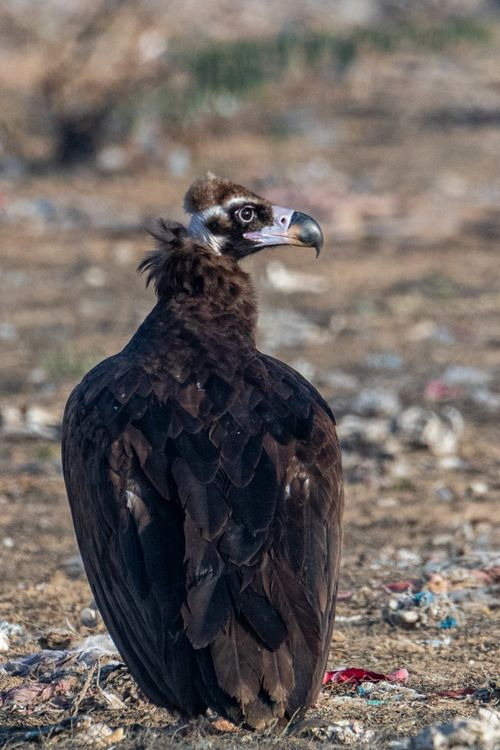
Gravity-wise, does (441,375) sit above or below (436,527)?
above

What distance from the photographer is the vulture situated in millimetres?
3953

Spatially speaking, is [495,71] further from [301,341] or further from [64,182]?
[301,341]

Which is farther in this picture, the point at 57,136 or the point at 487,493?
the point at 57,136

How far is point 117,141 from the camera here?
16.0 meters

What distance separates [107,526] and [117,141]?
39.5 ft

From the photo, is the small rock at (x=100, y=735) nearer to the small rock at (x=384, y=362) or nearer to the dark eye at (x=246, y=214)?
the dark eye at (x=246, y=214)

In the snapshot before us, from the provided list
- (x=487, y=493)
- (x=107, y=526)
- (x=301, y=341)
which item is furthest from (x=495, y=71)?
(x=107, y=526)

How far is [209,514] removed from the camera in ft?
13.7

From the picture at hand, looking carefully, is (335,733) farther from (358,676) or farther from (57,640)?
(57,640)

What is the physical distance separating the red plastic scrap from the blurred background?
95 mm

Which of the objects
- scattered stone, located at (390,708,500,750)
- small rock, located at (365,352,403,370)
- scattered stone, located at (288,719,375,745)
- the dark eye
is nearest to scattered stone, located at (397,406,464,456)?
small rock, located at (365,352,403,370)

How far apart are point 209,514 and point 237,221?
1.90m

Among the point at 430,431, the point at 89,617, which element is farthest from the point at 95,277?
the point at 89,617

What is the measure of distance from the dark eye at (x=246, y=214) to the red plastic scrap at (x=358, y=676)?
6.10 feet
